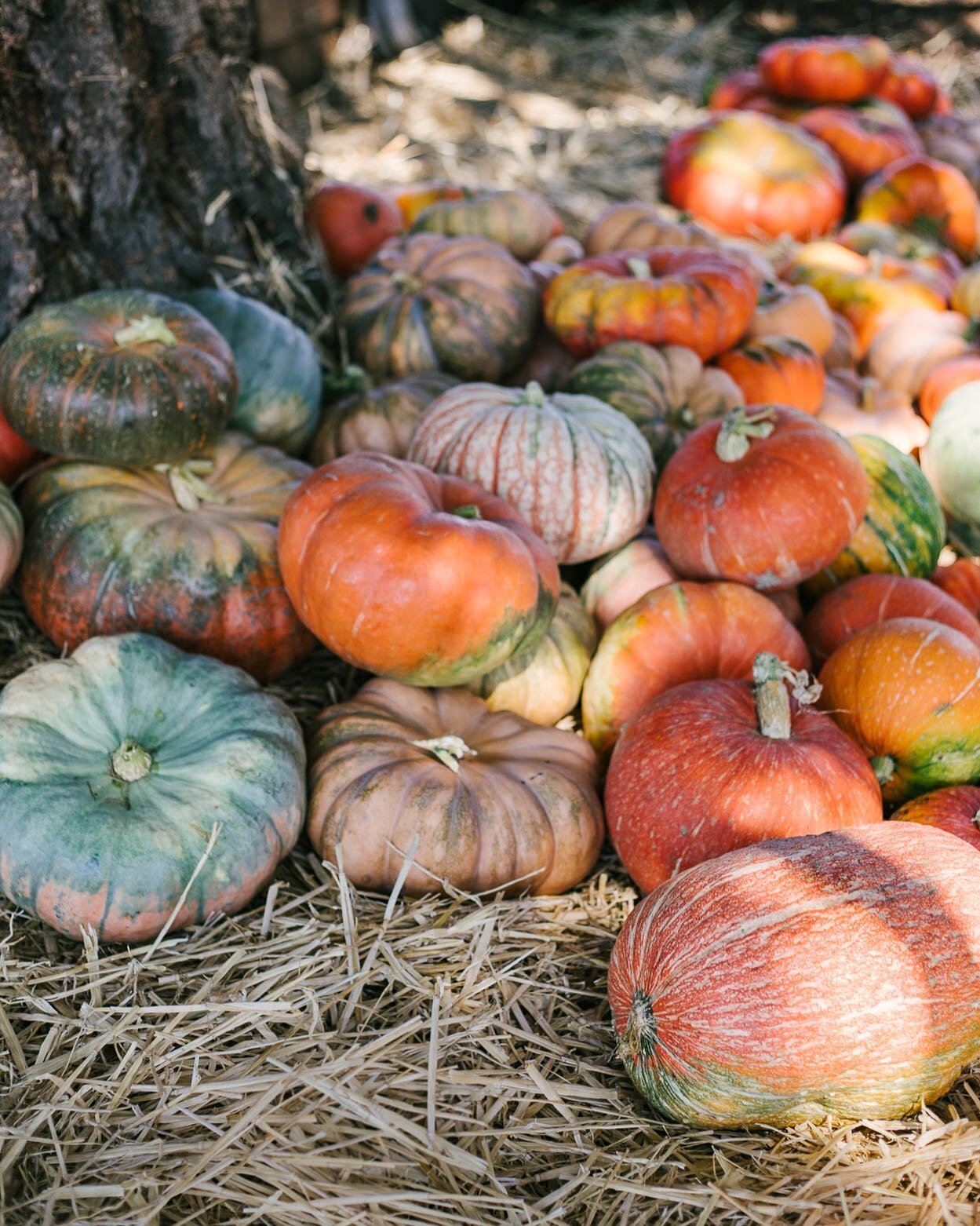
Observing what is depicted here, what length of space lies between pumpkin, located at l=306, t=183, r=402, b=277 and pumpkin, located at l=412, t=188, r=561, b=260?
0.17 metres

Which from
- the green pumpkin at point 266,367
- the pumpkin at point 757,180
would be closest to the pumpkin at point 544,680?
the green pumpkin at point 266,367

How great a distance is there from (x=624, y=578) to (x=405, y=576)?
99 centimetres

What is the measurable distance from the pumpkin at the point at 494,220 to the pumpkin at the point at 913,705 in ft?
9.05

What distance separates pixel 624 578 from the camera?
11.4 ft

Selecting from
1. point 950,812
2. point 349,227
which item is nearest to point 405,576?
point 950,812

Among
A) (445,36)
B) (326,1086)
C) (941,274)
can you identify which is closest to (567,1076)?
(326,1086)

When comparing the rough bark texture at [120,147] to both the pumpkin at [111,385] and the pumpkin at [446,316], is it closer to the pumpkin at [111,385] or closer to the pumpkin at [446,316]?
the pumpkin at [111,385]

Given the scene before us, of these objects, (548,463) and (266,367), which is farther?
(266,367)

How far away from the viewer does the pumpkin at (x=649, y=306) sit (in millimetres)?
4078

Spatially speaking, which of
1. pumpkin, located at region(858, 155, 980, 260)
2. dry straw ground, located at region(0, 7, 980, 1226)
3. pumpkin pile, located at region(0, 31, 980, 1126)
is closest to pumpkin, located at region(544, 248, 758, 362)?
pumpkin pile, located at region(0, 31, 980, 1126)

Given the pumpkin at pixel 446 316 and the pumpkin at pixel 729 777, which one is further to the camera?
the pumpkin at pixel 446 316

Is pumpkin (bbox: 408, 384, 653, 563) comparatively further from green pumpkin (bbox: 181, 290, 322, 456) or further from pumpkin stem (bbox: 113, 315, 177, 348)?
pumpkin stem (bbox: 113, 315, 177, 348)

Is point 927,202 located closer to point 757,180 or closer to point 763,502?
point 757,180

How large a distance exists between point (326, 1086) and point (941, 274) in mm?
5352
